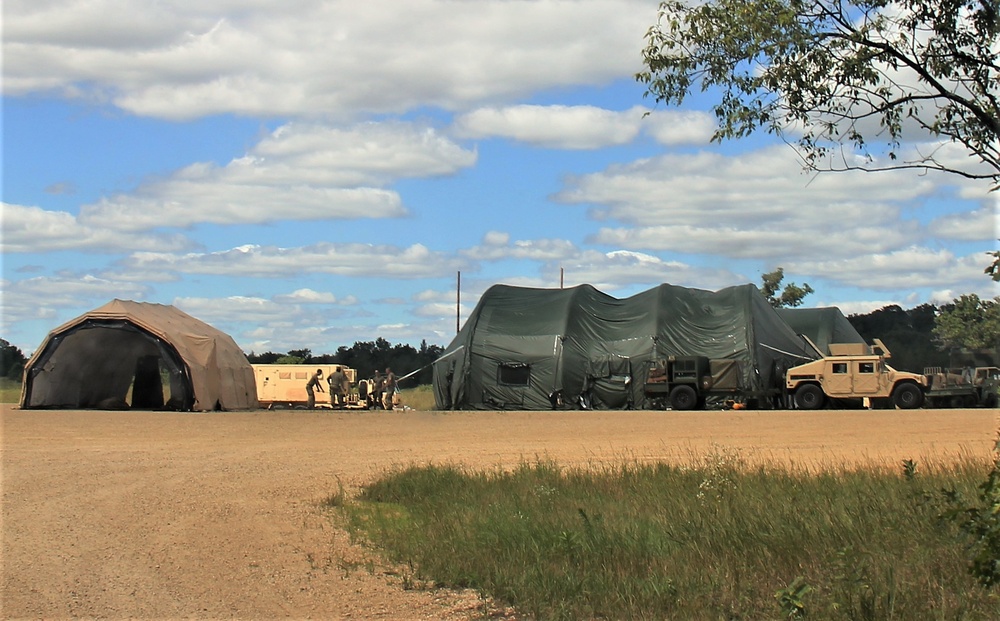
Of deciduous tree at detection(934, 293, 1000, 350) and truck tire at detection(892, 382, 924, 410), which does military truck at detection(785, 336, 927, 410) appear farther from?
deciduous tree at detection(934, 293, 1000, 350)

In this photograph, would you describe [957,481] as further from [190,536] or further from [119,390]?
[119,390]

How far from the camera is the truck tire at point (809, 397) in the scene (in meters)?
38.1

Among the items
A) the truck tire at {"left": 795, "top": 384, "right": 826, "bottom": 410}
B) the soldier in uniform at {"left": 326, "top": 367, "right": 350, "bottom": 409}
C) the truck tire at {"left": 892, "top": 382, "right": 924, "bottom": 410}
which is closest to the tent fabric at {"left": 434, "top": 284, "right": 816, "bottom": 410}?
the truck tire at {"left": 795, "top": 384, "right": 826, "bottom": 410}

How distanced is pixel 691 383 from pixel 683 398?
634mm

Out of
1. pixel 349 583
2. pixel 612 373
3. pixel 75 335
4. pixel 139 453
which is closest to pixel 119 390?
pixel 75 335

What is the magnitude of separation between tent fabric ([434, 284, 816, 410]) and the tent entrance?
11.2m

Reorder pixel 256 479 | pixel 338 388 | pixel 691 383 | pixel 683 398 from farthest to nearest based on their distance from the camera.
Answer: pixel 691 383 → pixel 683 398 → pixel 338 388 → pixel 256 479

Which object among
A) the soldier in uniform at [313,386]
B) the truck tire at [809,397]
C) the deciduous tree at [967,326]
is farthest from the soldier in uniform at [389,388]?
the deciduous tree at [967,326]

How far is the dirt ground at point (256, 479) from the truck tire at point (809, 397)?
547 centimetres

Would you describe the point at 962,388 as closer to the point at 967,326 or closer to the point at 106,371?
the point at 967,326

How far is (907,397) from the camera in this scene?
3700 cm

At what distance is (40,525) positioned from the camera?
10141mm

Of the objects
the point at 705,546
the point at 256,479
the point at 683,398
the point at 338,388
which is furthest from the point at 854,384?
the point at 705,546

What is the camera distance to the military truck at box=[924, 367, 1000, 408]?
122 feet
